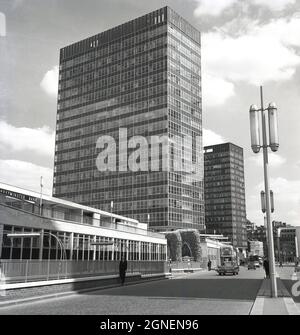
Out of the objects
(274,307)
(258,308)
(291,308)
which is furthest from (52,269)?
(291,308)

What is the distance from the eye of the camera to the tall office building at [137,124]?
396ft

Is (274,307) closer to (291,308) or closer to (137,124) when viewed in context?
(291,308)

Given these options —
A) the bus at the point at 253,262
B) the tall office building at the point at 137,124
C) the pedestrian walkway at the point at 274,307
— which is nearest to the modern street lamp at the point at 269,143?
the pedestrian walkway at the point at 274,307

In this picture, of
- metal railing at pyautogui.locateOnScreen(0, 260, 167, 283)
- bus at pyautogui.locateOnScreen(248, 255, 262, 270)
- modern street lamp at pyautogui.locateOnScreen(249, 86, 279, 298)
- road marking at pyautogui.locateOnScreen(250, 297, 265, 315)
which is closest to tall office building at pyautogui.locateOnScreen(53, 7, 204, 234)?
bus at pyautogui.locateOnScreen(248, 255, 262, 270)

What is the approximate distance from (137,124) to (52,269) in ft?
346

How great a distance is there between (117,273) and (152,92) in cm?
9711

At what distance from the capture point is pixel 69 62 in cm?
14862

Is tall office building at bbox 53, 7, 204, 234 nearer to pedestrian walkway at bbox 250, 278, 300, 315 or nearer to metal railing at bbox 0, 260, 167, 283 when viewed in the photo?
metal railing at bbox 0, 260, 167, 283

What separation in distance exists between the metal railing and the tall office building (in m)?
85.7

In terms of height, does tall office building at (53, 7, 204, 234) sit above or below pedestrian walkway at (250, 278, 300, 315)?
above

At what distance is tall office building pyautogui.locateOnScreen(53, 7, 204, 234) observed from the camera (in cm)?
12081

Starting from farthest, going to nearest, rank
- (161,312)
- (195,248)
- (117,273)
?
(195,248) → (117,273) → (161,312)

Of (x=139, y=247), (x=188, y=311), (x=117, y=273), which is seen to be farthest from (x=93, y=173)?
(x=188, y=311)

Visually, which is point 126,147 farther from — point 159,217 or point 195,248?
point 195,248
